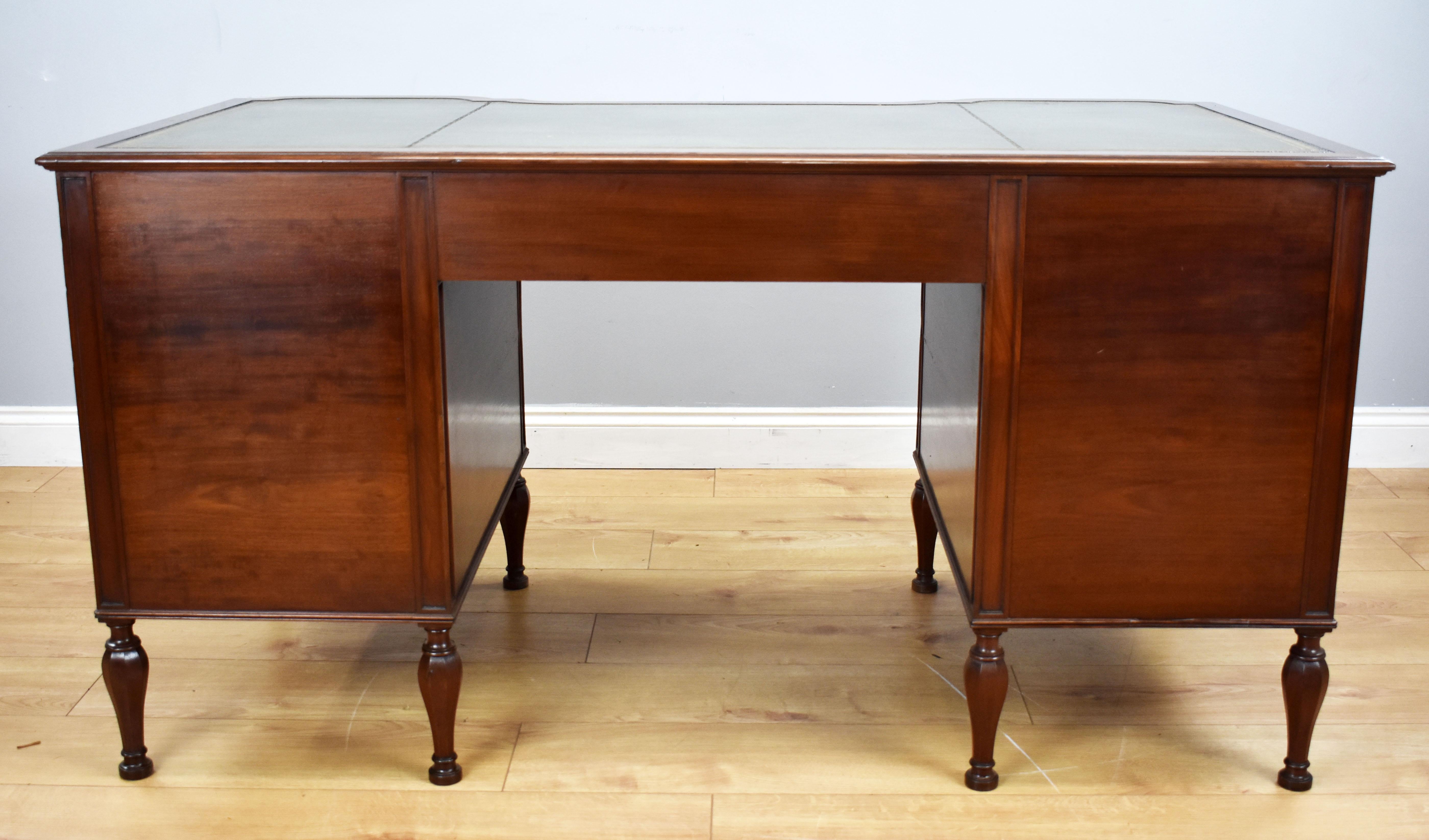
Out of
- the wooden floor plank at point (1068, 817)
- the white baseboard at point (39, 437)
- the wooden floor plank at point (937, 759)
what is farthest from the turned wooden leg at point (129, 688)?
the white baseboard at point (39, 437)

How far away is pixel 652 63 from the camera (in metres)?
2.47

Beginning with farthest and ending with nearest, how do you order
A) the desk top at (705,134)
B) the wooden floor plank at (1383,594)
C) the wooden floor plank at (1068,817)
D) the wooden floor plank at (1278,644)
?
the wooden floor plank at (1383,594)
the wooden floor plank at (1278,644)
the wooden floor plank at (1068,817)
the desk top at (705,134)

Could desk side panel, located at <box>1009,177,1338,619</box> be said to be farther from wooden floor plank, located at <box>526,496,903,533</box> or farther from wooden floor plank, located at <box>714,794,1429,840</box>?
wooden floor plank, located at <box>526,496,903,533</box>

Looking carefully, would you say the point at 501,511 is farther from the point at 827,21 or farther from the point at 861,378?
the point at 827,21

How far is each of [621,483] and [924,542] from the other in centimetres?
75

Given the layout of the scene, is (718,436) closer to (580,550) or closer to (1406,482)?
(580,550)

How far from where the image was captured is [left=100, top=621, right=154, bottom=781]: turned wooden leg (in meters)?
1.54

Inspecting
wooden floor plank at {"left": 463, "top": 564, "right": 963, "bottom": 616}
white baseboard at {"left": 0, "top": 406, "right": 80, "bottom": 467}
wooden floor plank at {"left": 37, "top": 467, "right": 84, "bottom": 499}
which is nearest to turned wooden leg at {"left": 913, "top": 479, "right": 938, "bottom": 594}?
wooden floor plank at {"left": 463, "top": 564, "right": 963, "bottom": 616}

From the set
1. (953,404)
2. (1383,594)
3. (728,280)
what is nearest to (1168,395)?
(953,404)

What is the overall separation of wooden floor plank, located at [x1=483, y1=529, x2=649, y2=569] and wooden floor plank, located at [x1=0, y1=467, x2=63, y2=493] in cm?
97

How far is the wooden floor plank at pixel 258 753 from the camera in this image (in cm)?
159

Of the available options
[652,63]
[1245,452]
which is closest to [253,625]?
[652,63]

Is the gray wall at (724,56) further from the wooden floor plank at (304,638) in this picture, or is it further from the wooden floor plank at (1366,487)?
the wooden floor plank at (304,638)

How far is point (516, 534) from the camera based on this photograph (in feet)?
6.97
